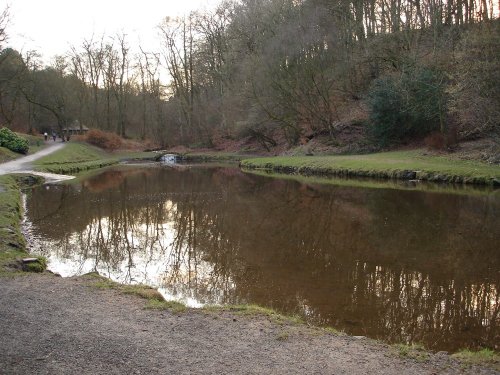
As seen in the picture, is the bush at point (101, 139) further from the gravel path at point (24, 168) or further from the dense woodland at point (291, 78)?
the gravel path at point (24, 168)

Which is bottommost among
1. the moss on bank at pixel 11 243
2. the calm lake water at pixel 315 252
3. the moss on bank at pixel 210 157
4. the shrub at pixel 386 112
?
Result: the calm lake water at pixel 315 252

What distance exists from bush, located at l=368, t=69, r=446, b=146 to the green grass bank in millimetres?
2757

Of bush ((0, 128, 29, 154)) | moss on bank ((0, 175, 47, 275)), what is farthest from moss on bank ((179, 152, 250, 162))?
moss on bank ((0, 175, 47, 275))

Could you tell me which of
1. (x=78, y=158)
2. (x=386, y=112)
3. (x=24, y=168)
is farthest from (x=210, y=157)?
(x=24, y=168)

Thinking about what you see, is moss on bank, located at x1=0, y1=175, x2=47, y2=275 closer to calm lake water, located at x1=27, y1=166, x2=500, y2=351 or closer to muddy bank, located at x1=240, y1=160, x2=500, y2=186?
calm lake water, located at x1=27, y1=166, x2=500, y2=351

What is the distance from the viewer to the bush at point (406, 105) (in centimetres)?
2977

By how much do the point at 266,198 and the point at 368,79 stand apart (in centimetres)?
2374

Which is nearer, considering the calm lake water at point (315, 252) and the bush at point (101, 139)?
the calm lake water at point (315, 252)

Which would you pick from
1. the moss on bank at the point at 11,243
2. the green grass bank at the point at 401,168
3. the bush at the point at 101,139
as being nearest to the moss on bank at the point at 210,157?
the bush at the point at 101,139

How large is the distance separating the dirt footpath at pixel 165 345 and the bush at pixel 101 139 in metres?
51.5

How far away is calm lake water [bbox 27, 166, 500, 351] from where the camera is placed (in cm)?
772

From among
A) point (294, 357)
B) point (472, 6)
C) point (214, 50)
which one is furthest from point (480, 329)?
point (214, 50)

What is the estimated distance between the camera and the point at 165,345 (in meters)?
5.70

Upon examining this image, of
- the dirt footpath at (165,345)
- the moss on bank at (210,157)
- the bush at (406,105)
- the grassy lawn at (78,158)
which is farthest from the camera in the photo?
the moss on bank at (210,157)
